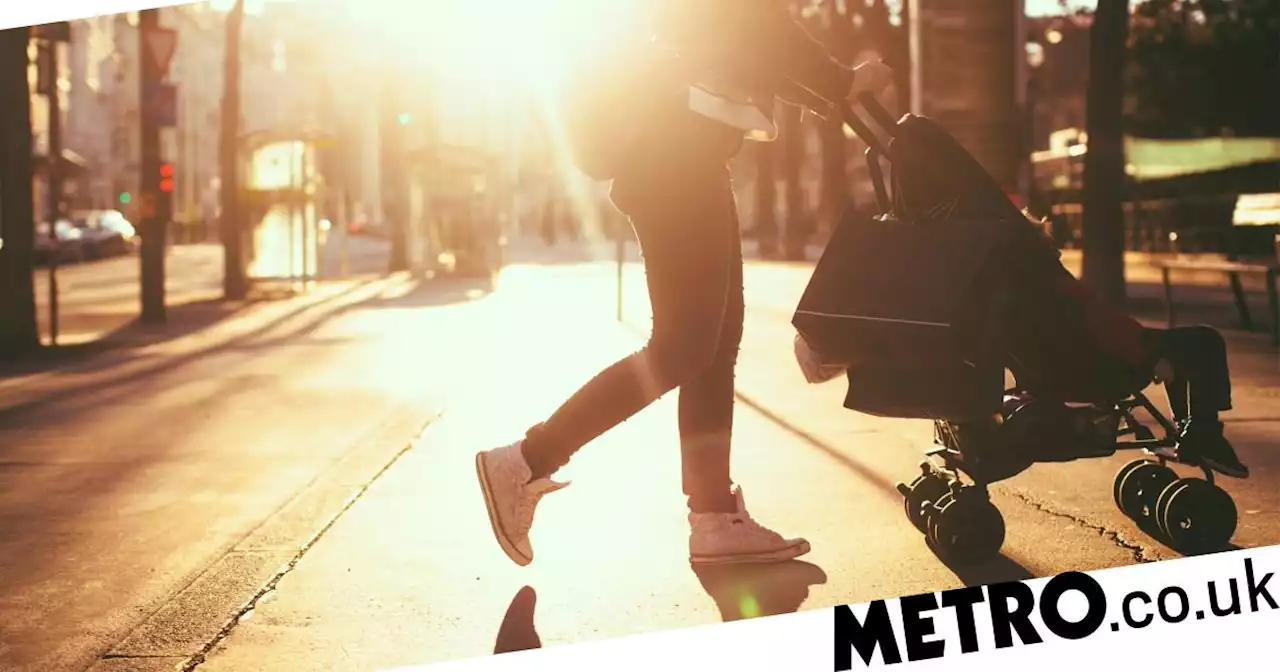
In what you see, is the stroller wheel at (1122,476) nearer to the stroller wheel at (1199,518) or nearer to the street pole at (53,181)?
the stroller wheel at (1199,518)

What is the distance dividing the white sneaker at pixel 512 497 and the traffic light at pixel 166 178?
14.7 metres

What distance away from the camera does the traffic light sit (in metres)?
18.3

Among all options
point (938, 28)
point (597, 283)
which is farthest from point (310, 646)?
point (597, 283)

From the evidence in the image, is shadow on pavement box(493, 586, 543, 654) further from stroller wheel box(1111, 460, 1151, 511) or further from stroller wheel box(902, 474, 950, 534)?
stroller wheel box(1111, 460, 1151, 511)

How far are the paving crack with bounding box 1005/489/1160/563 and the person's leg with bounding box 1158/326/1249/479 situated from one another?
35cm

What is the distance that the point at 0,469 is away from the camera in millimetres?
7188

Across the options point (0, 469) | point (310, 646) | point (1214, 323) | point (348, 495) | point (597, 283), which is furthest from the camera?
point (597, 283)

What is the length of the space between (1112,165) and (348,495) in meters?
11.0

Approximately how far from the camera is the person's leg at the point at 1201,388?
4.50 m

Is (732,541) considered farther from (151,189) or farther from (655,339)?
(151,189)

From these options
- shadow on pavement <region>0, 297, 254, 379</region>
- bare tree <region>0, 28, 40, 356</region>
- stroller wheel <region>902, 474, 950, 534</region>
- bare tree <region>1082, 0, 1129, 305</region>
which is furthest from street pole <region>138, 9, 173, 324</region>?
stroller wheel <region>902, 474, 950, 534</region>

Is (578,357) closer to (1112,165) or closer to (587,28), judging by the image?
(1112,165)

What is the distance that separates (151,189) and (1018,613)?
1542cm

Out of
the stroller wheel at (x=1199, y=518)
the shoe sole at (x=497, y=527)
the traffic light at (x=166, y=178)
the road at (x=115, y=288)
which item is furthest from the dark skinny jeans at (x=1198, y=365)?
the traffic light at (x=166, y=178)
